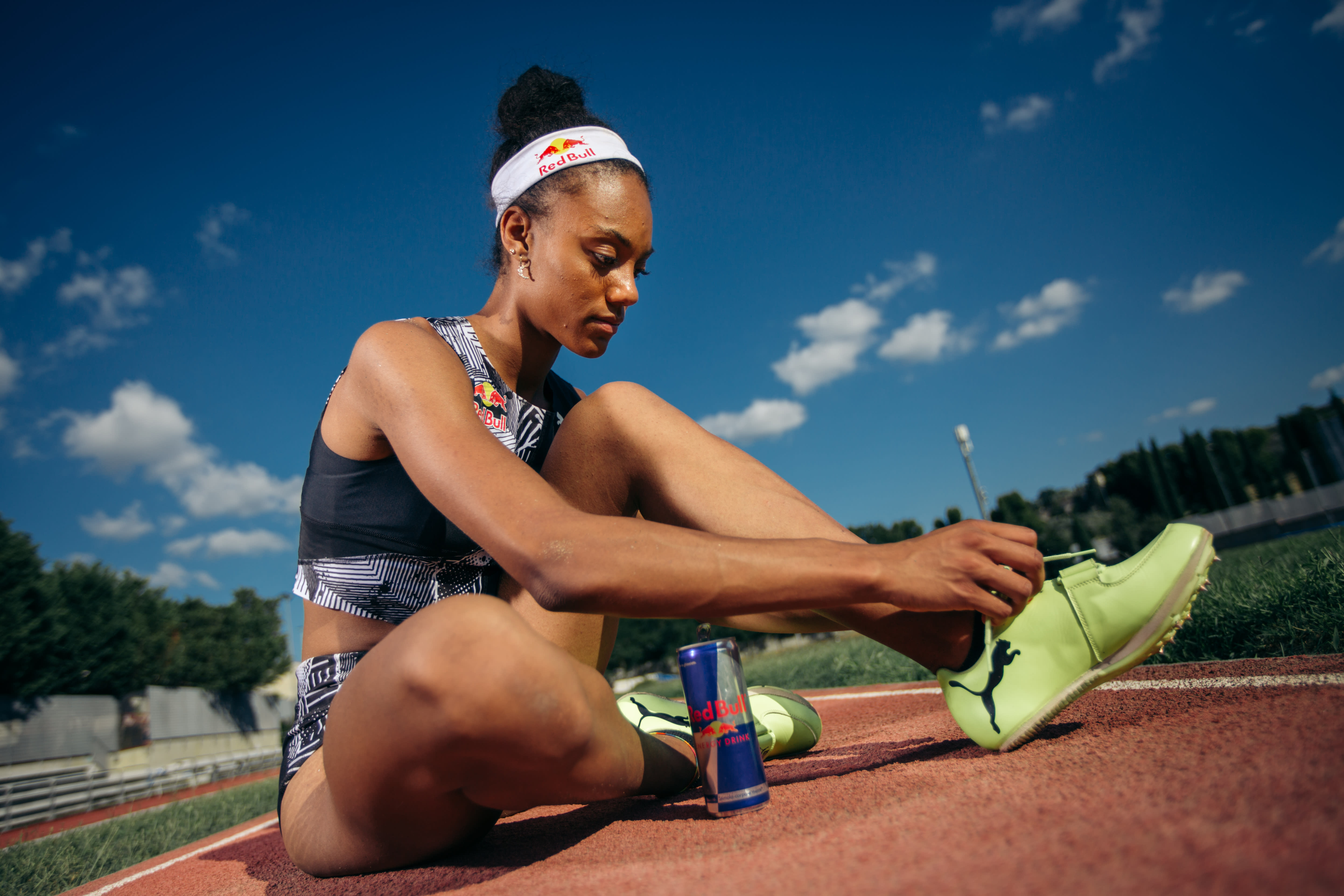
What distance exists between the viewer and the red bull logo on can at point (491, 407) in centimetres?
210

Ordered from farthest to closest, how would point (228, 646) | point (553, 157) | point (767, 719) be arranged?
point (228, 646), point (767, 719), point (553, 157)

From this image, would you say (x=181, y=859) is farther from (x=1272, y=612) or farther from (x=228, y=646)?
(x=228, y=646)


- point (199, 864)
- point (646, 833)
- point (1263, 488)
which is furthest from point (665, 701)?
point (1263, 488)

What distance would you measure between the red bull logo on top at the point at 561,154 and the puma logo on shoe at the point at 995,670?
192cm

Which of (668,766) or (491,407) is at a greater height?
(491,407)

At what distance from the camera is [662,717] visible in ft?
8.46

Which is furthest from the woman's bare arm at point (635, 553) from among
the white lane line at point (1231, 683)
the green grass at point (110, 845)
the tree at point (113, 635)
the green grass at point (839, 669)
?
the tree at point (113, 635)

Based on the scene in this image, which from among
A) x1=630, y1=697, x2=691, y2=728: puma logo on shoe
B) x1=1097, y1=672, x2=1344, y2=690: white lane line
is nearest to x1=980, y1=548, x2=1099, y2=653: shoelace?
x1=1097, y1=672, x2=1344, y2=690: white lane line

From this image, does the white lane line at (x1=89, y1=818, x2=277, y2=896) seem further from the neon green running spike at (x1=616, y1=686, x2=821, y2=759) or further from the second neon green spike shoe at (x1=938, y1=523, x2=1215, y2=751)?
the second neon green spike shoe at (x1=938, y1=523, x2=1215, y2=751)

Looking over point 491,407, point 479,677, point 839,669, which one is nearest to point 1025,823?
point 479,677

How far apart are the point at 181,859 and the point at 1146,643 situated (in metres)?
4.12

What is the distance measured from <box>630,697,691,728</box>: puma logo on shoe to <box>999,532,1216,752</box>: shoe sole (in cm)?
120

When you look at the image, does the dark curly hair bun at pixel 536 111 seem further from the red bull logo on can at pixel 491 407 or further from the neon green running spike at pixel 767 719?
the neon green running spike at pixel 767 719

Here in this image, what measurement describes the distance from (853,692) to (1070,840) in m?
4.33
